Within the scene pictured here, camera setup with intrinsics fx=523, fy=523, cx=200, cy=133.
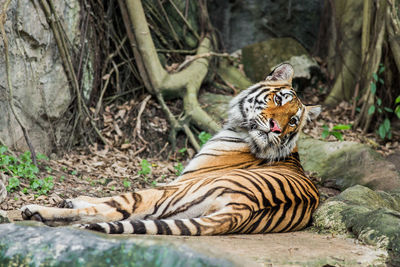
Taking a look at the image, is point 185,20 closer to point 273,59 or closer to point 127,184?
point 273,59

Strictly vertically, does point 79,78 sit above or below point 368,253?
above

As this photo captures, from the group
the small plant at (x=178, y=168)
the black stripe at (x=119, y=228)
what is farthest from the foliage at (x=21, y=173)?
the black stripe at (x=119, y=228)

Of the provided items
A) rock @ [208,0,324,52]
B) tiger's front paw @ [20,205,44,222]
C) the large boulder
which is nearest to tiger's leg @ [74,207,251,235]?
tiger's front paw @ [20,205,44,222]

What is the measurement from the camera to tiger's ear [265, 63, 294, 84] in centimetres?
502

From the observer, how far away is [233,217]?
345 cm

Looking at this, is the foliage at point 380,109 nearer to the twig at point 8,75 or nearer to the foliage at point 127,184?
the foliage at point 127,184

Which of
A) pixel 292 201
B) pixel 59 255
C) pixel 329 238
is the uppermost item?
pixel 59 255

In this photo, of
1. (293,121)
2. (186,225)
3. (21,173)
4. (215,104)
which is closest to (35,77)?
(21,173)

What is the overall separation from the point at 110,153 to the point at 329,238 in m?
3.62

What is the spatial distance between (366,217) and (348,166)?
2.40m

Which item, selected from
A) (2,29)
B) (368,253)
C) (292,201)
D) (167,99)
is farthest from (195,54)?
(368,253)

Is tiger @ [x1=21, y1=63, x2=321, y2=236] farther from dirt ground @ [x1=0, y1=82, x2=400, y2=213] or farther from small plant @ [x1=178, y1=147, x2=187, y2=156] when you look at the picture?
small plant @ [x1=178, y1=147, x2=187, y2=156]

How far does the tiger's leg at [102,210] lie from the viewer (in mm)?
3340

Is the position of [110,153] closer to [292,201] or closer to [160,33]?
[160,33]
